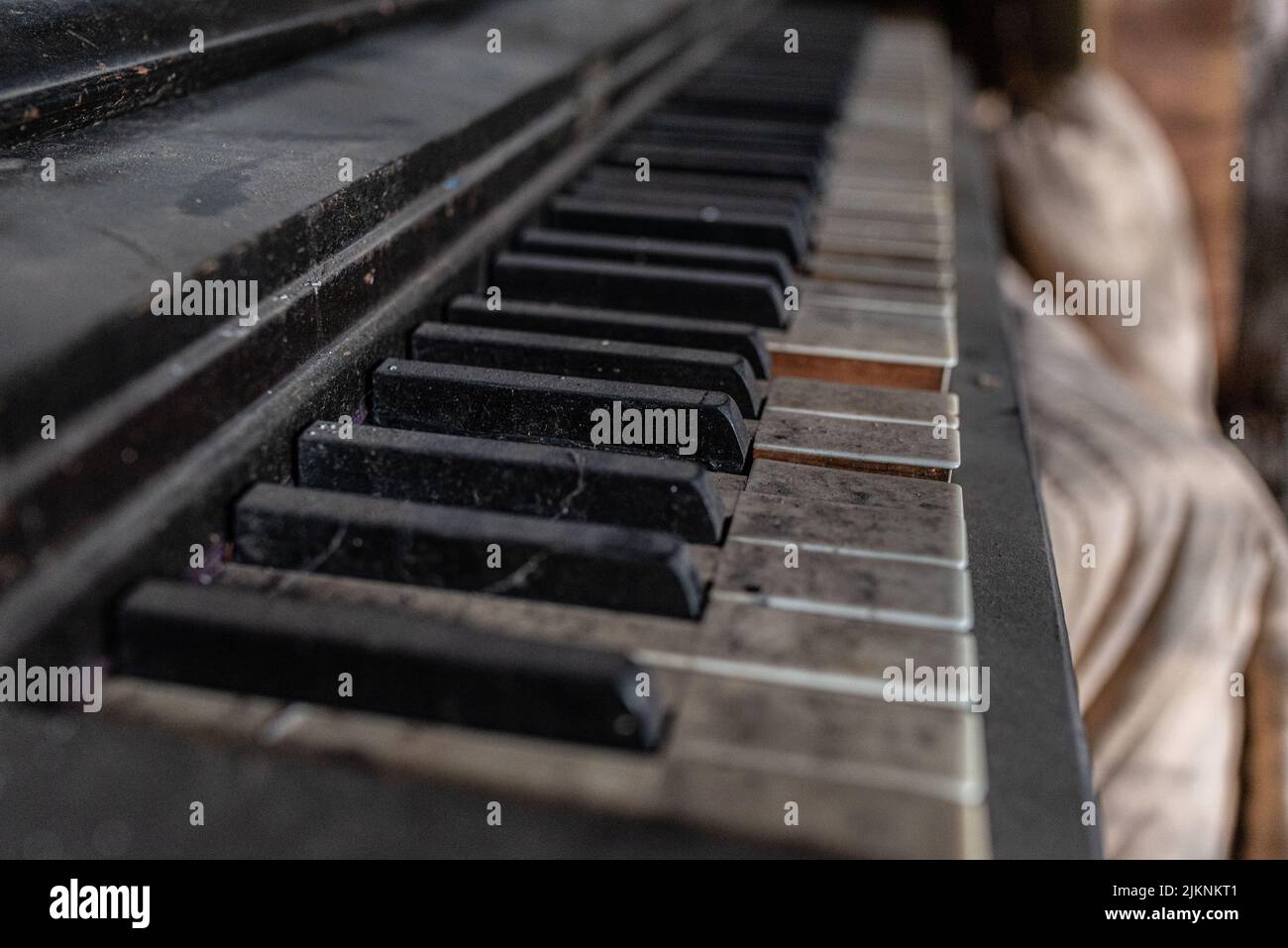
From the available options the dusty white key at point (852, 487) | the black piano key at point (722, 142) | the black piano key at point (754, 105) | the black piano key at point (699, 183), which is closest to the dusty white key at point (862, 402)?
the dusty white key at point (852, 487)

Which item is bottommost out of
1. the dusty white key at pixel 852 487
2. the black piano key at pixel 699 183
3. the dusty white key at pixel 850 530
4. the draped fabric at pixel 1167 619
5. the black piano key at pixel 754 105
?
the draped fabric at pixel 1167 619

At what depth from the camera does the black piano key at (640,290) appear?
1207 millimetres

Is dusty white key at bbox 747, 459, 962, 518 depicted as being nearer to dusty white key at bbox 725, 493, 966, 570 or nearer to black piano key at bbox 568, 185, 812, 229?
dusty white key at bbox 725, 493, 966, 570

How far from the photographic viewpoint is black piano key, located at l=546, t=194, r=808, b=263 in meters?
1.42

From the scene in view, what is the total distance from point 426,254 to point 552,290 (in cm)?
19

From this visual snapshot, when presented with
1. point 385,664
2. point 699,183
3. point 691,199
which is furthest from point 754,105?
point 385,664

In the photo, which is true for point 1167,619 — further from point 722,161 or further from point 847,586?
point 847,586

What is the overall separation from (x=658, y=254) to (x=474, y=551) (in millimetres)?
701

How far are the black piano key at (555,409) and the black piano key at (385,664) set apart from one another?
308 mm

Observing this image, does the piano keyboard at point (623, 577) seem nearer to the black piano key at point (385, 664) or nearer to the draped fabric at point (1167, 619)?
the black piano key at point (385, 664)

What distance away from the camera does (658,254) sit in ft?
4.32

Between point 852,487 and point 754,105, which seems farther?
point 754,105
